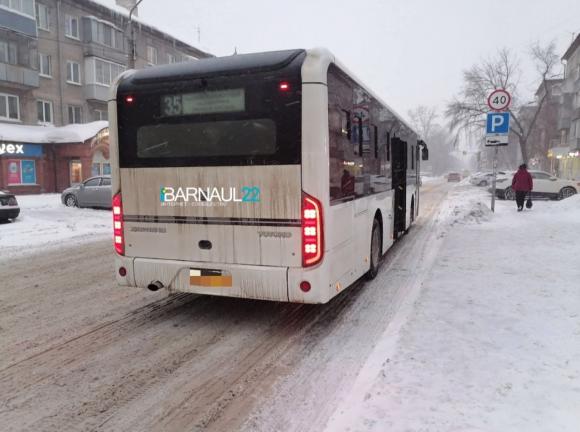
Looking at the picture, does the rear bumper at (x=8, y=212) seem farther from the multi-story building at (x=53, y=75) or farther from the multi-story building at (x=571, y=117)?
the multi-story building at (x=571, y=117)

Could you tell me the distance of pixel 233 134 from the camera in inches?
190

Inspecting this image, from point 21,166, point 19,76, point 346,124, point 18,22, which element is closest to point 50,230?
point 346,124

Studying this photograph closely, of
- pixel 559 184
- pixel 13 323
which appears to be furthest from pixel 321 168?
pixel 559 184

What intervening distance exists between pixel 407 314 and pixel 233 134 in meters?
2.81

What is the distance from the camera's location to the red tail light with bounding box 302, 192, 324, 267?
4.56 m

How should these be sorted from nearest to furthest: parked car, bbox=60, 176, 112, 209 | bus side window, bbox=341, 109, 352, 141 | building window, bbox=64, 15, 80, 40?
bus side window, bbox=341, 109, 352, 141
parked car, bbox=60, 176, 112, 209
building window, bbox=64, 15, 80, 40

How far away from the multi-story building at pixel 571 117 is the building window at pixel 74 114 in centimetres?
4278

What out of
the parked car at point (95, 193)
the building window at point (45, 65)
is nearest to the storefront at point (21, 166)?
the building window at point (45, 65)

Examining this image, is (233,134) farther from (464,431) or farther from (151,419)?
(464,431)

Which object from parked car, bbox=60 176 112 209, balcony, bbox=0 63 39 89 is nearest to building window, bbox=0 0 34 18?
balcony, bbox=0 63 39 89

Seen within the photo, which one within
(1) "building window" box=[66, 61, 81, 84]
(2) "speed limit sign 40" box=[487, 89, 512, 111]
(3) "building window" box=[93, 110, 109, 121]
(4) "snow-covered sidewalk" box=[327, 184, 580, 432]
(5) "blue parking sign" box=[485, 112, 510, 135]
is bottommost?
(4) "snow-covered sidewalk" box=[327, 184, 580, 432]

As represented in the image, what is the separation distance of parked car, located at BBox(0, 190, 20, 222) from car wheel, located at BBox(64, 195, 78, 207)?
19.7 ft

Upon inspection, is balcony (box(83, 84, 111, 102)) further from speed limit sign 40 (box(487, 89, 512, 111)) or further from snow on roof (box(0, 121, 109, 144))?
speed limit sign 40 (box(487, 89, 512, 111))

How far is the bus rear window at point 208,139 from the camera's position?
15.4 feet
